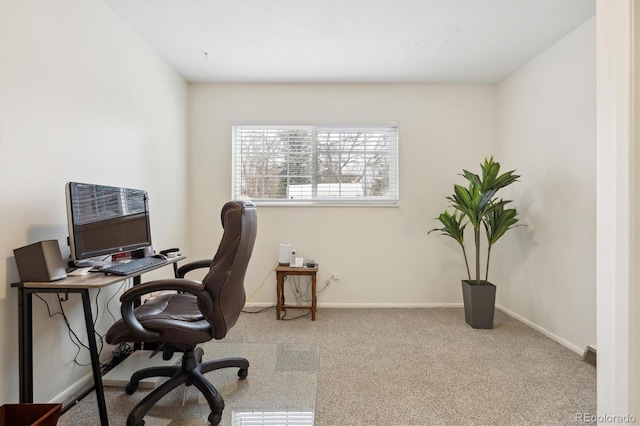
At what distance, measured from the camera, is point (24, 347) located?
135 centimetres

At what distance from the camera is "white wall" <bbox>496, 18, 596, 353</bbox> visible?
2.29 meters

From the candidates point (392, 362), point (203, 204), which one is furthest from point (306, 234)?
point (392, 362)

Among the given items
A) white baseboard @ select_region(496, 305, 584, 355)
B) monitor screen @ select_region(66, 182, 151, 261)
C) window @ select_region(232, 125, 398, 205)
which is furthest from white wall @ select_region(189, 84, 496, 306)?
monitor screen @ select_region(66, 182, 151, 261)

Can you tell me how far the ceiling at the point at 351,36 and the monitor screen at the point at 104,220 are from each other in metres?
1.44

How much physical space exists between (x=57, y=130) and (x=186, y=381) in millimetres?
1644

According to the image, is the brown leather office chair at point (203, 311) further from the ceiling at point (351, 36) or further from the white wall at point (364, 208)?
the white wall at point (364, 208)

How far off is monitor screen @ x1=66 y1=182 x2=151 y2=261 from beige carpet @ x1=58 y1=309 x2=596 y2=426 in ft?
3.01

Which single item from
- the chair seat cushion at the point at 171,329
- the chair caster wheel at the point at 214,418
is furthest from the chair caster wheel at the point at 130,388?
the chair caster wheel at the point at 214,418

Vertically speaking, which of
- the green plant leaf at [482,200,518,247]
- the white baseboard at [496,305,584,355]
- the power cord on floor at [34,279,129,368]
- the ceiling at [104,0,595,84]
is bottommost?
the white baseboard at [496,305,584,355]

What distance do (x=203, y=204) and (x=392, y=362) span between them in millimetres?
2602

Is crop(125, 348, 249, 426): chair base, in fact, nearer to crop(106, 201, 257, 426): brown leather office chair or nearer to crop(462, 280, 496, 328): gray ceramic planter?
crop(106, 201, 257, 426): brown leather office chair

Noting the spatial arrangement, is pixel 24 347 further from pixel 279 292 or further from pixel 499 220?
pixel 499 220

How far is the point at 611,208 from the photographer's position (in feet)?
4.40

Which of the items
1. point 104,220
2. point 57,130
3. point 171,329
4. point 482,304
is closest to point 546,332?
point 482,304
